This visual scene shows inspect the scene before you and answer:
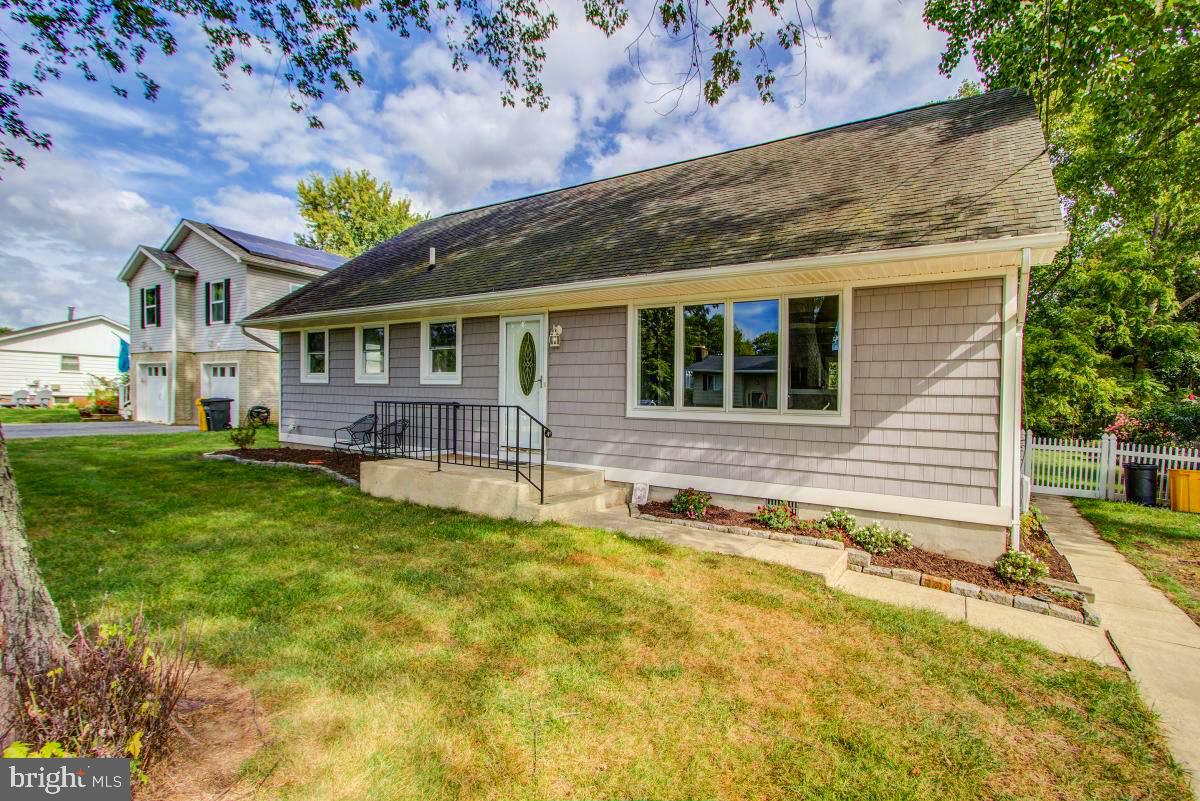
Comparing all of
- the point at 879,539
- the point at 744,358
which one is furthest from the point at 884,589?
the point at 744,358

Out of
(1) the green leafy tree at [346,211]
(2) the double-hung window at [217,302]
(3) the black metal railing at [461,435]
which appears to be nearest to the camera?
(3) the black metal railing at [461,435]

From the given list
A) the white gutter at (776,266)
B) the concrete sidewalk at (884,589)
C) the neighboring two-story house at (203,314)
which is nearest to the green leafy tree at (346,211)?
the neighboring two-story house at (203,314)

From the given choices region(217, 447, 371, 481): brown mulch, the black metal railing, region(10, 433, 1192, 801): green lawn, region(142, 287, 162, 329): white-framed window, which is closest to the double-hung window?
region(142, 287, 162, 329): white-framed window

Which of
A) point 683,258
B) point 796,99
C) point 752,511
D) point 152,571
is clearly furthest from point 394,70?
point 752,511

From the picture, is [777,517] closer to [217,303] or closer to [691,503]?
[691,503]

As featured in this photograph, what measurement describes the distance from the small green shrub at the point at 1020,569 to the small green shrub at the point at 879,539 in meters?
0.79

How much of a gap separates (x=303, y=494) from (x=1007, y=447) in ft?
26.9

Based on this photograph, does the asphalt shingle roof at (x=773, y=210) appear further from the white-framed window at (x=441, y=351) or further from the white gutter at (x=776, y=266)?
the white-framed window at (x=441, y=351)

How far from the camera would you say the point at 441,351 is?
923cm

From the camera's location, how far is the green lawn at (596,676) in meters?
2.22

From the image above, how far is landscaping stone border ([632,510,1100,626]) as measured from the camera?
411 cm

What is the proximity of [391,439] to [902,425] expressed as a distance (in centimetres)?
820

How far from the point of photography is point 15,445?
11727mm

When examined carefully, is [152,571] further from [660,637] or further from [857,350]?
[857,350]
